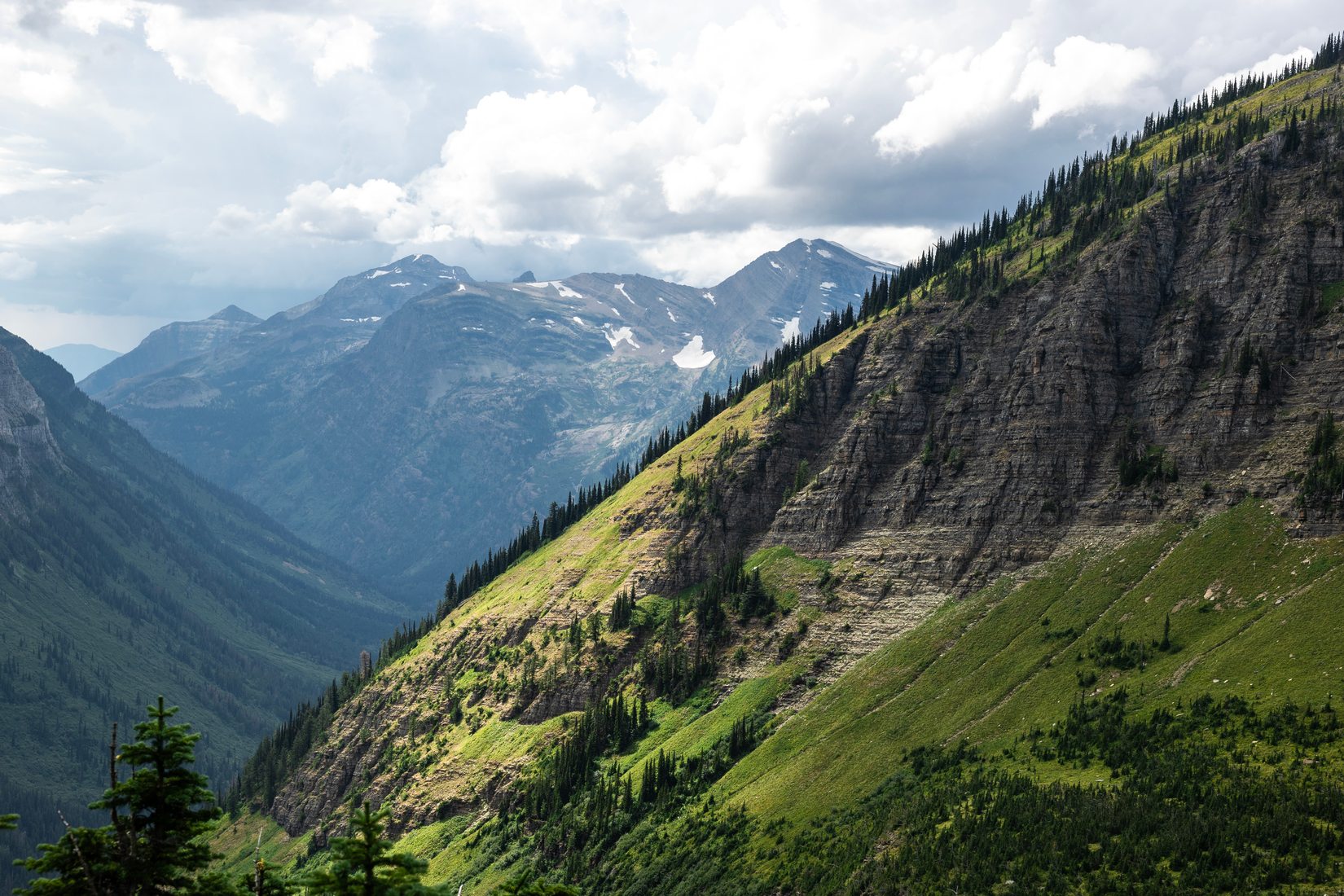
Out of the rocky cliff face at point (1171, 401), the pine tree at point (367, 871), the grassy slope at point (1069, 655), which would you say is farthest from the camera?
the rocky cliff face at point (1171, 401)

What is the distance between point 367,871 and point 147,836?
428 inches

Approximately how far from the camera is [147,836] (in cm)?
→ 3647

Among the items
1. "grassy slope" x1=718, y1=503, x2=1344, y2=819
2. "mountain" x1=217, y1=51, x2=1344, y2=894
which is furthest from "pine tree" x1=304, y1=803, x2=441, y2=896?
"grassy slope" x1=718, y1=503, x2=1344, y2=819

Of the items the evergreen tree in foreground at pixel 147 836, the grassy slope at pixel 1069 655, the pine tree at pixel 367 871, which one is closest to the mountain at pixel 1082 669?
the grassy slope at pixel 1069 655

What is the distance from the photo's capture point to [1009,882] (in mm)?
104688

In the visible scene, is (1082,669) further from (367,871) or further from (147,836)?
(147,836)

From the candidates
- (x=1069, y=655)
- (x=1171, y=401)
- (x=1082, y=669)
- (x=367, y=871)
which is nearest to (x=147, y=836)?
(x=367, y=871)

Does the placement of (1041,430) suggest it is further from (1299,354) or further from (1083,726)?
(1083,726)

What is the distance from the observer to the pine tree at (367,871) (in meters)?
31.0

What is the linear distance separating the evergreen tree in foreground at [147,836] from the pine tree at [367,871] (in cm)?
689

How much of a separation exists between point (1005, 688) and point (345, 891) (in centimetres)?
13658

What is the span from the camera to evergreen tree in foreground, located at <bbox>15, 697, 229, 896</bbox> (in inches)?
1310

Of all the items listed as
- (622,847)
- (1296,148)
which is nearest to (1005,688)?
(622,847)

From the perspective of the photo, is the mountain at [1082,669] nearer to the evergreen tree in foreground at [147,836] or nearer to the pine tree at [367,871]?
the pine tree at [367,871]
